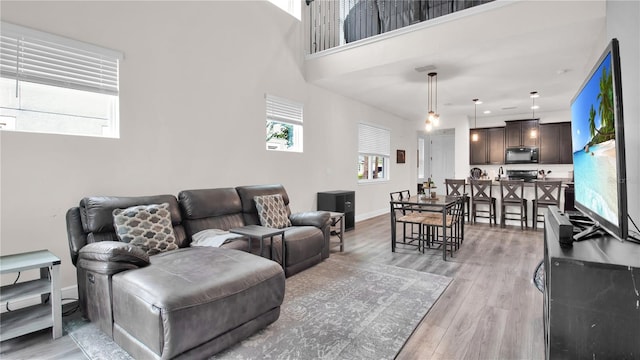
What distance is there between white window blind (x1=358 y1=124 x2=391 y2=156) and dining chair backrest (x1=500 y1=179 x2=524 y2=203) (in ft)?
9.12

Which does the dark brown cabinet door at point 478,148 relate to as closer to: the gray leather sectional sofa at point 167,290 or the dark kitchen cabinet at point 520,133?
the dark kitchen cabinet at point 520,133

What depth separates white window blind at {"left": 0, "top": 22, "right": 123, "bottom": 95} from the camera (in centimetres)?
249

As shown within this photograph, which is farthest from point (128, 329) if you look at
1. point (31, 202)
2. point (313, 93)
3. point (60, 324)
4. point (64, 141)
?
point (313, 93)

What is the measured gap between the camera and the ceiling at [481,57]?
332 centimetres

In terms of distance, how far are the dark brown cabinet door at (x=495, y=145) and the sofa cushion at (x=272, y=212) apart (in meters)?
6.81

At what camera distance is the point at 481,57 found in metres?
4.12

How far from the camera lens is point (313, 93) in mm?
5500

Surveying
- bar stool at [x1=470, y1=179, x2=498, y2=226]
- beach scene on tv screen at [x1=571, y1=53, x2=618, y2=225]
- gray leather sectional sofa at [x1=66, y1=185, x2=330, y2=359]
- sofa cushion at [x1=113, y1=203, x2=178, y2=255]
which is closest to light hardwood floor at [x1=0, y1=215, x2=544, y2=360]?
gray leather sectional sofa at [x1=66, y1=185, x2=330, y2=359]

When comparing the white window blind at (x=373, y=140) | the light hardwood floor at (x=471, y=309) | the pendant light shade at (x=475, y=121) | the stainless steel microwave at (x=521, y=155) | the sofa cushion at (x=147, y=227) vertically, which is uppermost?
the pendant light shade at (x=475, y=121)

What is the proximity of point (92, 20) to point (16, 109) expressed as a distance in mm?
1034

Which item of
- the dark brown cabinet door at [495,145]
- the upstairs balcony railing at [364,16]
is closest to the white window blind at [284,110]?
the upstairs balcony railing at [364,16]

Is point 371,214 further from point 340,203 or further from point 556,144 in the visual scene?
point 556,144

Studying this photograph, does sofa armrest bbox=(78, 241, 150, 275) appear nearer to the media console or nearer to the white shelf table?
the white shelf table

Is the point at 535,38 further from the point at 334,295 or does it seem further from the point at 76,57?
the point at 76,57
